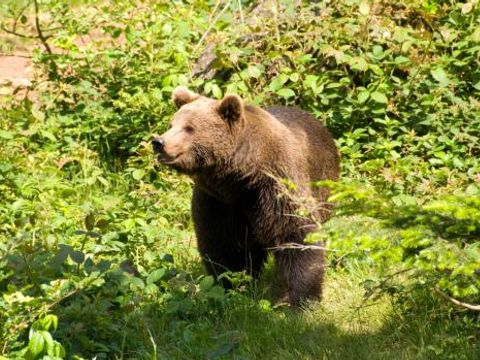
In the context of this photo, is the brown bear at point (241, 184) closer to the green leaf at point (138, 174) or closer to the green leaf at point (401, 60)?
the green leaf at point (138, 174)

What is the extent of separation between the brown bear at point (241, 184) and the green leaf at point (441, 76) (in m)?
2.06

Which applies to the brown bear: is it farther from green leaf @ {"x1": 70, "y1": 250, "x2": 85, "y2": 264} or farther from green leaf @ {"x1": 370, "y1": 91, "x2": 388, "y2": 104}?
green leaf @ {"x1": 370, "y1": 91, "x2": 388, "y2": 104}

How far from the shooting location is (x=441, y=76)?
810 cm

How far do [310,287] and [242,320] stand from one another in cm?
78

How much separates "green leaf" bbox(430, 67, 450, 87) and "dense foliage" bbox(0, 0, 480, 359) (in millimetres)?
13

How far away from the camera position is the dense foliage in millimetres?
5473

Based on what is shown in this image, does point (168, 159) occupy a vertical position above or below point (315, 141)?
above

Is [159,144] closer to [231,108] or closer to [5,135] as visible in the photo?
[231,108]

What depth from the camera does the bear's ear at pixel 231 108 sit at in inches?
245

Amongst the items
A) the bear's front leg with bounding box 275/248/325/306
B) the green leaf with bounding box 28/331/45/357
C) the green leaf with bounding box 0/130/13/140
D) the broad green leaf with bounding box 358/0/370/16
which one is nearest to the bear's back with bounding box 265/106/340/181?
the bear's front leg with bounding box 275/248/325/306

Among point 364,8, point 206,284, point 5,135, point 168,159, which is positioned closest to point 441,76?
point 364,8

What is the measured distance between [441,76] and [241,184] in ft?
8.76

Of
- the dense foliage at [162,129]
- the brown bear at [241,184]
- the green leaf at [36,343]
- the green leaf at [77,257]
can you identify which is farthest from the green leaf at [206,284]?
the green leaf at [36,343]

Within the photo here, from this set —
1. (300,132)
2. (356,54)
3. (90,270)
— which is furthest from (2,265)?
(356,54)
